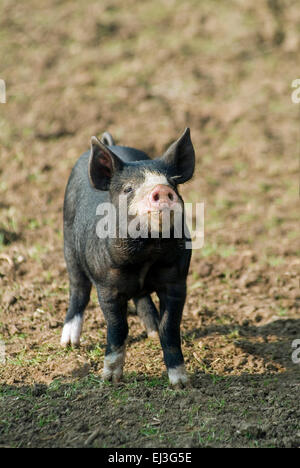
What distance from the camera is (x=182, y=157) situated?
434 cm

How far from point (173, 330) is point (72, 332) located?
101cm

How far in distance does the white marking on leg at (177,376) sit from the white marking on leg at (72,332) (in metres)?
0.95

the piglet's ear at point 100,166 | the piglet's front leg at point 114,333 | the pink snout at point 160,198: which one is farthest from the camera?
the piglet's front leg at point 114,333

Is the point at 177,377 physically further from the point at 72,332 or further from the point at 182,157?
the point at 182,157

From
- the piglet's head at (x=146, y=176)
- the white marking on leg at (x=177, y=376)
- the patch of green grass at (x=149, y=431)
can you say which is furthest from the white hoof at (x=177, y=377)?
the piglet's head at (x=146, y=176)

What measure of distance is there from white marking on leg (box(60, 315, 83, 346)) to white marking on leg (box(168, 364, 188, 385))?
0.95 metres

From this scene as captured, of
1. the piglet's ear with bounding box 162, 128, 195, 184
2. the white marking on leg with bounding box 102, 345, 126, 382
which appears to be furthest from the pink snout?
the white marking on leg with bounding box 102, 345, 126, 382

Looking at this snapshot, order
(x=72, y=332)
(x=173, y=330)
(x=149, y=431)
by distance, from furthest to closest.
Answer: (x=72, y=332)
(x=173, y=330)
(x=149, y=431)

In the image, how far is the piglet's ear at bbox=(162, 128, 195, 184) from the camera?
4.24 meters

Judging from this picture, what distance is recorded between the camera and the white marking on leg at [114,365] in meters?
4.45

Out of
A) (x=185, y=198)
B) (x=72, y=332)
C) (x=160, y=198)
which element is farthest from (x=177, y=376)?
(x=185, y=198)

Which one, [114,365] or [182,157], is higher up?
[182,157]

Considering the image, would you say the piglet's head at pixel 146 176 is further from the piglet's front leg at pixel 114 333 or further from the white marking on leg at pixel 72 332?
the white marking on leg at pixel 72 332

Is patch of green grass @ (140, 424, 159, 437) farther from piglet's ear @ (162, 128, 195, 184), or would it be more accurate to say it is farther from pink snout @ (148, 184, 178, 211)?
piglet's ear @ (162, 128, 195, 184)
